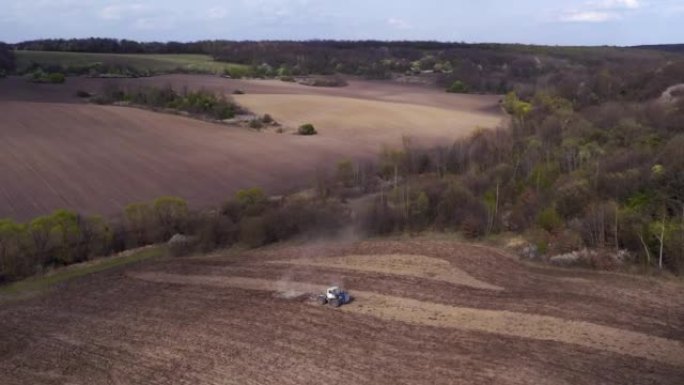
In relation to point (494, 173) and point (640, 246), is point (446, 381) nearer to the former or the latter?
point (640, 246)

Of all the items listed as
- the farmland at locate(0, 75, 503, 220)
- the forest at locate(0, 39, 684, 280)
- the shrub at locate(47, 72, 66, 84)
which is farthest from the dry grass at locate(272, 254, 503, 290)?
the shrub at locate(47, 72, 66, 84)

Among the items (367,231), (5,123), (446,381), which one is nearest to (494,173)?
(367,231)

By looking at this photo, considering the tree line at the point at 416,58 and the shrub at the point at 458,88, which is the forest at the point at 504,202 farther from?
the shrub at the point at 458,88

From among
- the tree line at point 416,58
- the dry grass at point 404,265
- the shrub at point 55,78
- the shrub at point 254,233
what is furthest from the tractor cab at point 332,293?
the shrub at point 55,78

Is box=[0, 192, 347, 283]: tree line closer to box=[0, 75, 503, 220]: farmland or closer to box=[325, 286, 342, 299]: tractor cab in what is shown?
box=[0, 75, 503, 220]: farmland

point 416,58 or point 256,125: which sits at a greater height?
point 416,58

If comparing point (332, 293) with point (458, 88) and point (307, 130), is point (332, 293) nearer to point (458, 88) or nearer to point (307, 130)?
point (307, 130)

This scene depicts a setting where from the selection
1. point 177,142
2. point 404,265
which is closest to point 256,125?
point 177,142
